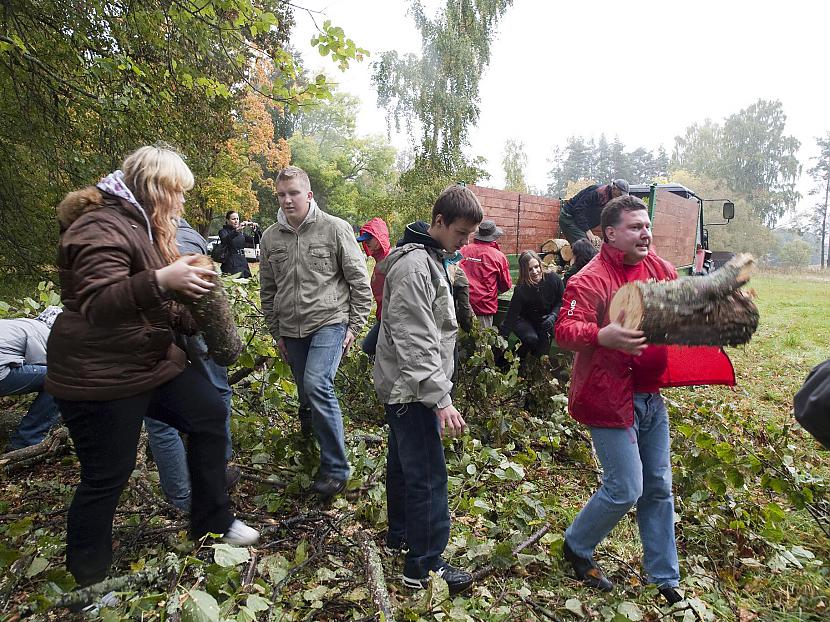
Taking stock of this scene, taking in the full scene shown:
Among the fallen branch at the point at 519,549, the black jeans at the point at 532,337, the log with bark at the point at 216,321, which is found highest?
the log with bark at the point at 216,321

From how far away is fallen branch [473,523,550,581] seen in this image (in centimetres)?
261

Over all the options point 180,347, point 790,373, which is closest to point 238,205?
point 790,373

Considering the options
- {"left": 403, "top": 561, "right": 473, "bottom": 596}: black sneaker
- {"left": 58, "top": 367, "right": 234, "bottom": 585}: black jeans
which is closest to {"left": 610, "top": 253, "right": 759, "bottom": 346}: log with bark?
{"left": 403, "top": 561, "right": 473, "bottom": 596}: black sneaker

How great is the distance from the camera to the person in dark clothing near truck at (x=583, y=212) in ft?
22.5

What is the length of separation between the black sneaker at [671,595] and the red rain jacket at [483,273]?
3.31 metres

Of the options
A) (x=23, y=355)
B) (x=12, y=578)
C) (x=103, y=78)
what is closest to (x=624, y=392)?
(x=12, y=578)

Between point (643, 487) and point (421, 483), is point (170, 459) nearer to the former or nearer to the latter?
point (421, 483)

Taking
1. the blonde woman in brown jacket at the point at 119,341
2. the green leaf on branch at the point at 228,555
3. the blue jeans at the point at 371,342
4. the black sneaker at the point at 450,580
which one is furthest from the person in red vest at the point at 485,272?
the green leaf on branch at the point at 228,555

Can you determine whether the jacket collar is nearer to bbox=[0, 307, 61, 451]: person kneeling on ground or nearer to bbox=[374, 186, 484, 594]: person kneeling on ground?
bbox=[374, 186, 484, 594]: person kneeling on ground

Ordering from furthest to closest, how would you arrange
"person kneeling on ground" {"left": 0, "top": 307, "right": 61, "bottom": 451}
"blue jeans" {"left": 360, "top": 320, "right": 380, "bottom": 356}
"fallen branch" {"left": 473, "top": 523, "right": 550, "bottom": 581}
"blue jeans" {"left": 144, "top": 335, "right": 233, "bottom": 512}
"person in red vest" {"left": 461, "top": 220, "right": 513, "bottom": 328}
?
"person in red vest" {"left": 461, "top": 220, "right": 513, "bottom": 328}, "blue jeans" {"left": 360, "top": 320, "right": 380, "bottom": 356}, "person kneeling on ground" {"left": 0, "top": 307, "right": 61, "bottom": 451}, "blue jeans" {"left": 144, "top": 335, "right": 233, "bottom": 512}, "fallen branch" {"left": 473, "top": 523, "right": 550, "bottom": 581}

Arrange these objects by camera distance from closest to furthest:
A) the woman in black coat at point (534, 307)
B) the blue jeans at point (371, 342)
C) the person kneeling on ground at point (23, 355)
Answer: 1. the person kneeling on ground at point (23, 355)
2. the blue jeans at point (371, 342)
3. the woman in black coat at point (534, 307)

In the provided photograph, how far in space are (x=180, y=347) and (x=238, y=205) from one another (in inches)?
994

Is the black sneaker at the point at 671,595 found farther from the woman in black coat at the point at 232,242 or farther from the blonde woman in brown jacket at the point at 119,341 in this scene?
the woman in black coat at the point at 232,242

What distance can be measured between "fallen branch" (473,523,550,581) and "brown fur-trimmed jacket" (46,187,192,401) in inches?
66.5
